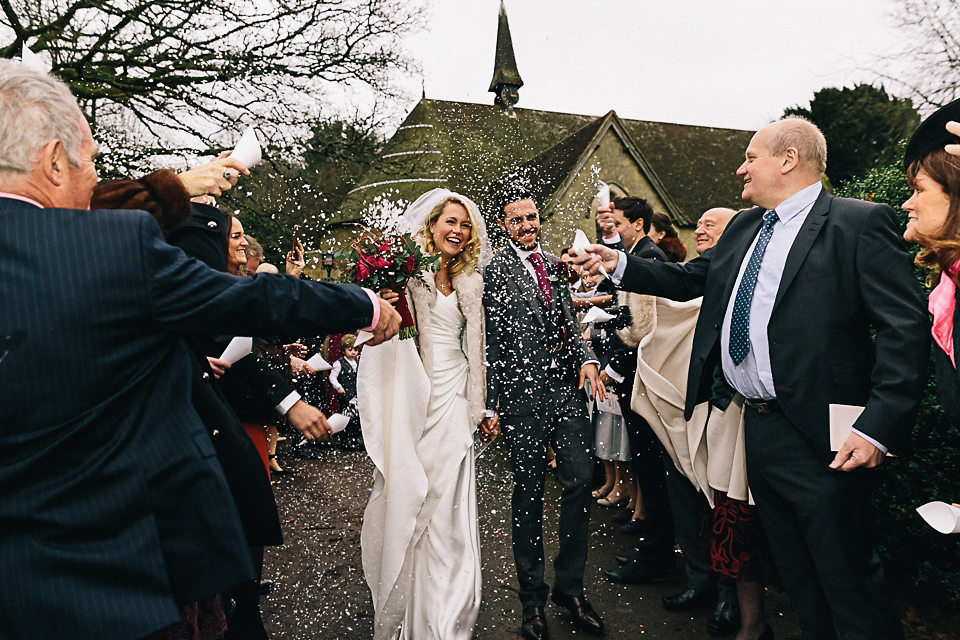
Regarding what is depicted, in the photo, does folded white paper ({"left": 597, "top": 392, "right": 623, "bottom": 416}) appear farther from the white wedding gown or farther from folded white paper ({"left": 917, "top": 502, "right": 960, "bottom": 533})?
folded white paper ({"left": 917, "top": 502, "right": 960, "bottom": 533})

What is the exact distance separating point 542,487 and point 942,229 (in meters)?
2.71

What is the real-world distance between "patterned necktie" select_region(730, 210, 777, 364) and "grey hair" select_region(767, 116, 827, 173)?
32 cm

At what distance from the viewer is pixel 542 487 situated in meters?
4.37

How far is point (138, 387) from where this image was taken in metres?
2.12

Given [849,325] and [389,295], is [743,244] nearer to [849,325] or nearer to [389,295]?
[849,325]

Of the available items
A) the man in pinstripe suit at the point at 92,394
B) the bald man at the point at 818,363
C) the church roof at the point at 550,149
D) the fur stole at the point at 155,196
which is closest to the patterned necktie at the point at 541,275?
the bald man at the point at 818,363

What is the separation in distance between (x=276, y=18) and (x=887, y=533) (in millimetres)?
9642

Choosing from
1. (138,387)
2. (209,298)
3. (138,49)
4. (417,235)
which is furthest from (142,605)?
(138,49)

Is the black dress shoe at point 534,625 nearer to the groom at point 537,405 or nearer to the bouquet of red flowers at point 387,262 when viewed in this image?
the groom at point 537,405

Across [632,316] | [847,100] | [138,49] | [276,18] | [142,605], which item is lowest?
[142,605]

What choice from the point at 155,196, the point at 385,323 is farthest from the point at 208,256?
the point at 385,323

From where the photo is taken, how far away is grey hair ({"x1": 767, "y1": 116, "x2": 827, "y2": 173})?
344cm

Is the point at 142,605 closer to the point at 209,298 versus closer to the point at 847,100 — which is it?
the point at 209,298

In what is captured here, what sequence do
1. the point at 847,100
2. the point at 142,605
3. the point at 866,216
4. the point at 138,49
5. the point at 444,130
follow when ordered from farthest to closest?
the point at 444,130 < the point at 847,100 < the point at 138,49 < the point at 866,216 < the point at 142,605
